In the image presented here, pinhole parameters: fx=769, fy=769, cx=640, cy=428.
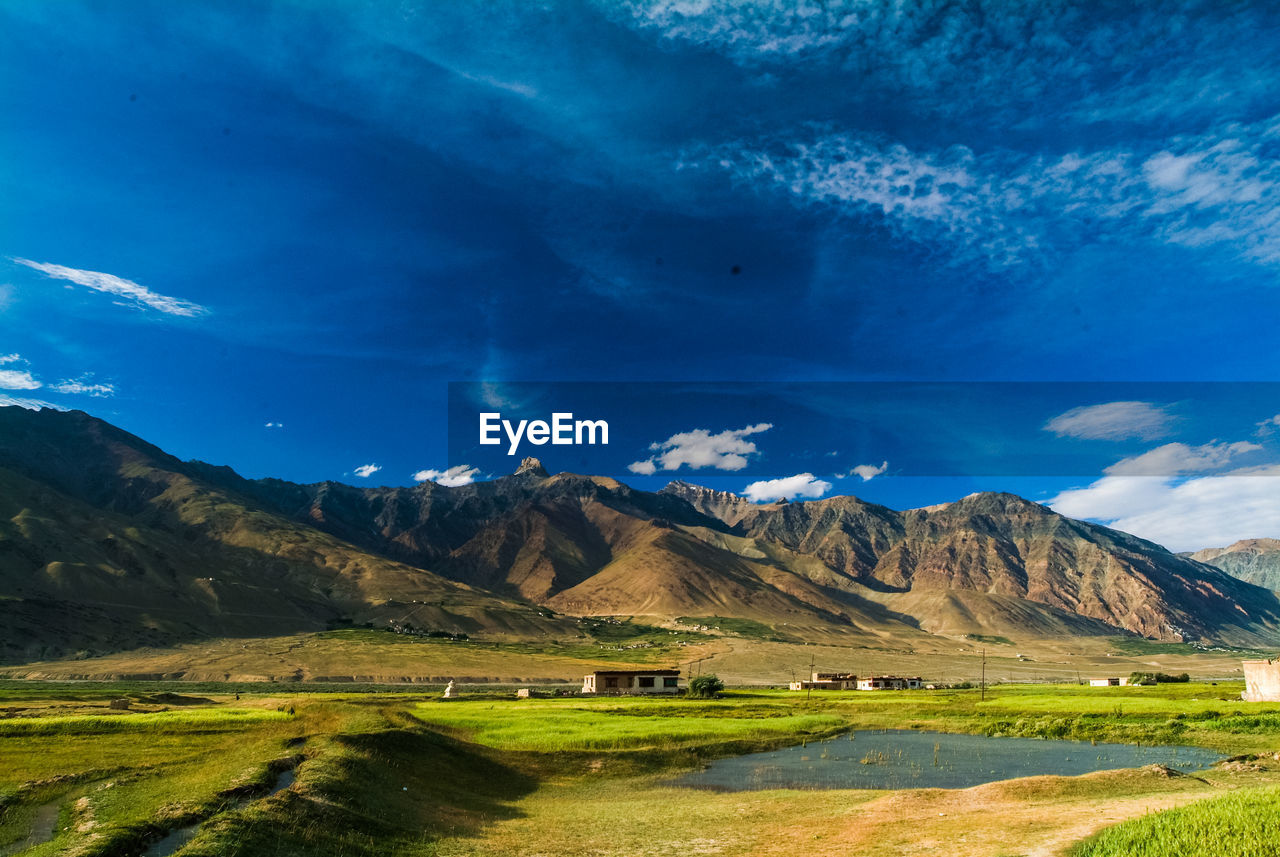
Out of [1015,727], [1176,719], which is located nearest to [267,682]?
[1015,727]

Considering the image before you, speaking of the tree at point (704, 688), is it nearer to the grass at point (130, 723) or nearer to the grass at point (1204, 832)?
the grass at point (130, 723)

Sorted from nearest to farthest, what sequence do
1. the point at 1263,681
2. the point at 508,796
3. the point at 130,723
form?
the point at 508,796, the point at 130,723, the point at 1263,681

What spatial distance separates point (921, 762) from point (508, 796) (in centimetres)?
2837

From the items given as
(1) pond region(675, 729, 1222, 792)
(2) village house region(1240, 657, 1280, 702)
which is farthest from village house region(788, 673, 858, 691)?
(1) pond region(675, 729, 1222, 792)

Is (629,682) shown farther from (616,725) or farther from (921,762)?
(921,762)

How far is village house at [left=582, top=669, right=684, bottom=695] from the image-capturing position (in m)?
113

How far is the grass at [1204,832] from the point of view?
1925 centimetres

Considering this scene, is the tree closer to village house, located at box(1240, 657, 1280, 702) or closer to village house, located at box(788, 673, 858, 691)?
village house, located at box(788, 673, 858, 691)

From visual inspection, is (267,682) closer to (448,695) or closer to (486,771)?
(448,695)

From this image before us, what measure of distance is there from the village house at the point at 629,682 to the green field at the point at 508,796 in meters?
51.9

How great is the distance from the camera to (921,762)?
51000 mm

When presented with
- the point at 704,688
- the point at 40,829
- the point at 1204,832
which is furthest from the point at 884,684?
the point at 40,829

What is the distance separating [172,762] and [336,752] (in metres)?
9.74

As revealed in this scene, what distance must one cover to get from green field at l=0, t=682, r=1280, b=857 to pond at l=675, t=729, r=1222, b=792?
2.90m
